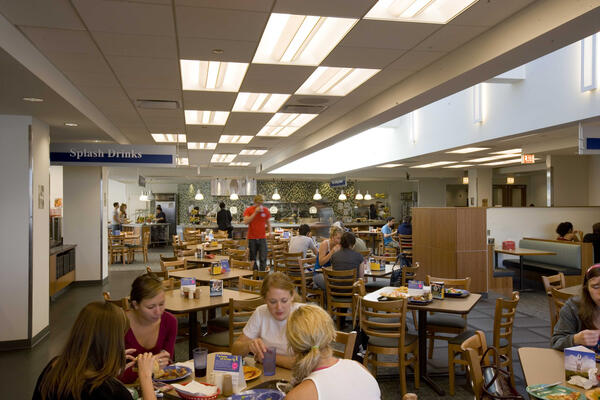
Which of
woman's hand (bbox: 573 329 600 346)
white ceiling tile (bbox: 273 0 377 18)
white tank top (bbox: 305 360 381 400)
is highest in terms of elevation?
white ceiling tile (bbox: 273 0 377 18)

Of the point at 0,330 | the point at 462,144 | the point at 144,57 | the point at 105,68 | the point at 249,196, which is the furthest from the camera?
the point at 249,196

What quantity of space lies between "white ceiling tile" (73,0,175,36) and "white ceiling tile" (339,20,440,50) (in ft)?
4.64

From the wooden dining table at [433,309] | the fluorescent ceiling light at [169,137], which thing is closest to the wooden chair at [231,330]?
the wooden dining table at [433,309]

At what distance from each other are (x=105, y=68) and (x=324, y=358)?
12.4 feet

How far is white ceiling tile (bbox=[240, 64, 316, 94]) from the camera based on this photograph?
4.59 metres

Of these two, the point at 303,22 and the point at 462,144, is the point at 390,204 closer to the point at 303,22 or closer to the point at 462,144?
the point at 462,144

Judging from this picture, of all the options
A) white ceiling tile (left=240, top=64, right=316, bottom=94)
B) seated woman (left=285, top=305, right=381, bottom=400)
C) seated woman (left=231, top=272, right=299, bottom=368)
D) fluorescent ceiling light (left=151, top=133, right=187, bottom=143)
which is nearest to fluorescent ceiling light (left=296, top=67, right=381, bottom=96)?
white ceiling tile (left=240, top=64, right=316, bottom=94)

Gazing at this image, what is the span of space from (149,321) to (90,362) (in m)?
1.18

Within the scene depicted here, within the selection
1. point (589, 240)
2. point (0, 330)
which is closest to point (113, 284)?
point (0, 330)

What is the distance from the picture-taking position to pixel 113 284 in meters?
9.53

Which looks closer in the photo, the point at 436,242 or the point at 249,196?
the point at 436,242

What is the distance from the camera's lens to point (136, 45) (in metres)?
3.86

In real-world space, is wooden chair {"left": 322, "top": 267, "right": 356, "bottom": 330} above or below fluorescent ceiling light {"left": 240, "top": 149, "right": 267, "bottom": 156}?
below

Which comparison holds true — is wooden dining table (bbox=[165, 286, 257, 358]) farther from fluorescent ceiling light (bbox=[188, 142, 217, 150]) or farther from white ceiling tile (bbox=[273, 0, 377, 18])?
fluorescent ceiling light (bbox=[188, 142, 217, 150])
